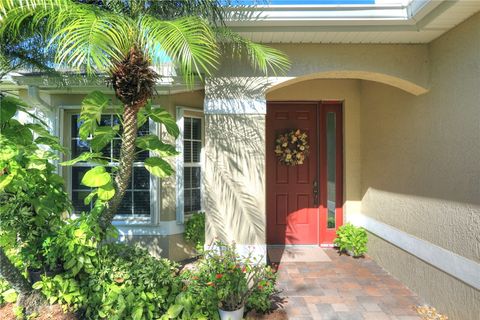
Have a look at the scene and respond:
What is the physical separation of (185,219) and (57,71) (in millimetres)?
2797

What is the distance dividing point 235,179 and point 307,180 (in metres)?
2.26

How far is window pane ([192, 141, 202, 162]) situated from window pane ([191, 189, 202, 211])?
0.55m

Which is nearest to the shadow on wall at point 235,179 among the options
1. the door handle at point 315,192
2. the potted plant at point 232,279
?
the potted plant at point 232,279

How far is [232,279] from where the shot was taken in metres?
2.90

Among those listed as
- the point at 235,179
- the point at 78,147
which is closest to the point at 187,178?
the point at 235,179

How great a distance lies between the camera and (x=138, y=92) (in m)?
2.56

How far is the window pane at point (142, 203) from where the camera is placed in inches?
180

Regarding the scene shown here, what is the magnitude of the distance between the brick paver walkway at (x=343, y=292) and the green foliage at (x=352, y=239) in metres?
0.20

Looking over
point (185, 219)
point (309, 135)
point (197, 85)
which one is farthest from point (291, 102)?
point (185, 219)

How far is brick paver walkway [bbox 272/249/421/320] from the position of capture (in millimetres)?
3119

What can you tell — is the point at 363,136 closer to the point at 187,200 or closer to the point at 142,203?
the point at 187,200

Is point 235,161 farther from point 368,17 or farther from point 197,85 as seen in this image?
point 368,17

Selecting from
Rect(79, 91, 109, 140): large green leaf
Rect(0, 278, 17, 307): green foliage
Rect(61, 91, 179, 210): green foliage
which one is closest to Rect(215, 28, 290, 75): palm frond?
Rect(61, 91, 179, 210): green foliage

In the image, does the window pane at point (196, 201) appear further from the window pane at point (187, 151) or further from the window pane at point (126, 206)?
the window pane at point (126, 206)
